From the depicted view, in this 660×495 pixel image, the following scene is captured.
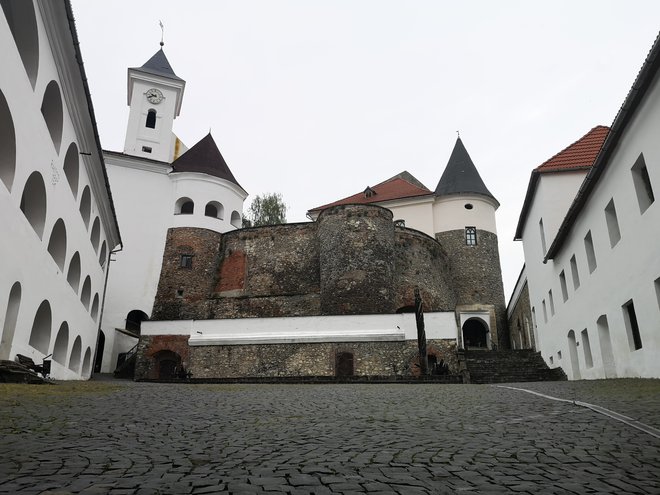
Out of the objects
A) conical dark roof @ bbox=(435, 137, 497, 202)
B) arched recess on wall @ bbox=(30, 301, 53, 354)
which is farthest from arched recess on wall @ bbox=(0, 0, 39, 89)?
conical dark roof @ bbox=(435, 137, 497, 202)

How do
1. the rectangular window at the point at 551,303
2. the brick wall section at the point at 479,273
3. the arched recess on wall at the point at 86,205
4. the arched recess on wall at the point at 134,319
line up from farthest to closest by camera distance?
1. the brick wall section at the point at 479,273
2. the arched recess on wall at the point at 134,319
3. the rectangular window at the point at 551,303
4. the arched recess on wall at the point at 86,205

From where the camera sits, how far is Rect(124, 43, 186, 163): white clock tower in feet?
123

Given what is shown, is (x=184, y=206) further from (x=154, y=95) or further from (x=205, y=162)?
(x=154, y=95)

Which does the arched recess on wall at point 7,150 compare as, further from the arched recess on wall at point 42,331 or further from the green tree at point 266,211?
the green tree at point 266,211

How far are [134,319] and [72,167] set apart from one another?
1511 cm

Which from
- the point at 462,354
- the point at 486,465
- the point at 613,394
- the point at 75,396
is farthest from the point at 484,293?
the point at 486,465

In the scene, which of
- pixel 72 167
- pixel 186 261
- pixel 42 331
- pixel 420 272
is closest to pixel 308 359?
pixel 42 331

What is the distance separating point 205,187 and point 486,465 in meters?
31.8

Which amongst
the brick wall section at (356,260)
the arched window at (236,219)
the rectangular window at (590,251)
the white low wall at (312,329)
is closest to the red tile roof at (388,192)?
the arched window at (236,219)

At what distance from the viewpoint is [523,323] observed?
28391 mm

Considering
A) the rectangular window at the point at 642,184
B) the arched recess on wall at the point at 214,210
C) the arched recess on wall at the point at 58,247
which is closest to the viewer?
the rectangular window at the point at 642,184

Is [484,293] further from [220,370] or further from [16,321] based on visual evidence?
[16,321]

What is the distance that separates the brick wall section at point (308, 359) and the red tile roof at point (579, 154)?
25.3 feet

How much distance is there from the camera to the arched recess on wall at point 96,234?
22.3 meters
